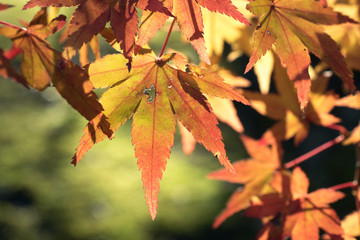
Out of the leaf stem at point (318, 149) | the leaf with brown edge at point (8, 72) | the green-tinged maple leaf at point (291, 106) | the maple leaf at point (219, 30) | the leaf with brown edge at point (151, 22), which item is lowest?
the leaf stem at point (318, 149)

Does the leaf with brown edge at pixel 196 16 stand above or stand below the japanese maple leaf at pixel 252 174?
above

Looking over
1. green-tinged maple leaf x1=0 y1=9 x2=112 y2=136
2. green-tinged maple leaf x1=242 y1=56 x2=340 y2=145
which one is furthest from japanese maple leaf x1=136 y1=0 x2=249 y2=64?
green-tinged maple leaf x1=242 y1=56 x2=340 y2=145

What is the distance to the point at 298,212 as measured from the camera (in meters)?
0.94

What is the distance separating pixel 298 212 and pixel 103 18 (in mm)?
656

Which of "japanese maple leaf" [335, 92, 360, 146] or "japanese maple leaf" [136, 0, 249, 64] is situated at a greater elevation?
"japanese maple leaf" [136, 0, 249, 64]

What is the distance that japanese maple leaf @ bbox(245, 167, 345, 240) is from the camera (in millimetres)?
894

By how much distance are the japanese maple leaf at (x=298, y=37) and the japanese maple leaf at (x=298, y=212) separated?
0.35 metres

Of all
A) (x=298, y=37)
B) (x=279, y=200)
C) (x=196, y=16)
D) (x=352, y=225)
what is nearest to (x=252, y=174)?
(x=279, y=200)

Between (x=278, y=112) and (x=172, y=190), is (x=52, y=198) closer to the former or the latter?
(x=172, y=190)

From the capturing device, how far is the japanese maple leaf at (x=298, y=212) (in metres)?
0.89

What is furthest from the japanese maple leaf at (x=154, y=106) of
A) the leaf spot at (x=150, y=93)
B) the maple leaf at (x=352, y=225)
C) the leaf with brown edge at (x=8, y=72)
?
the maple leaf at (x=352, y=225)

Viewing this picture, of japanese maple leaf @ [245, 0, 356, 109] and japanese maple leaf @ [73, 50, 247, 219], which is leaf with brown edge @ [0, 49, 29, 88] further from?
japanese maple leaf @ [245, 0, 356, 109]

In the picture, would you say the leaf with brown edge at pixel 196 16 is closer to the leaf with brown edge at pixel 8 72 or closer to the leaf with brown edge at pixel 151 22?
the leaf with brown edge at pixel 151 22

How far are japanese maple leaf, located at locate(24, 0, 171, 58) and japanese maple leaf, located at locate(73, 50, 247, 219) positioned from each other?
0.08 meters
